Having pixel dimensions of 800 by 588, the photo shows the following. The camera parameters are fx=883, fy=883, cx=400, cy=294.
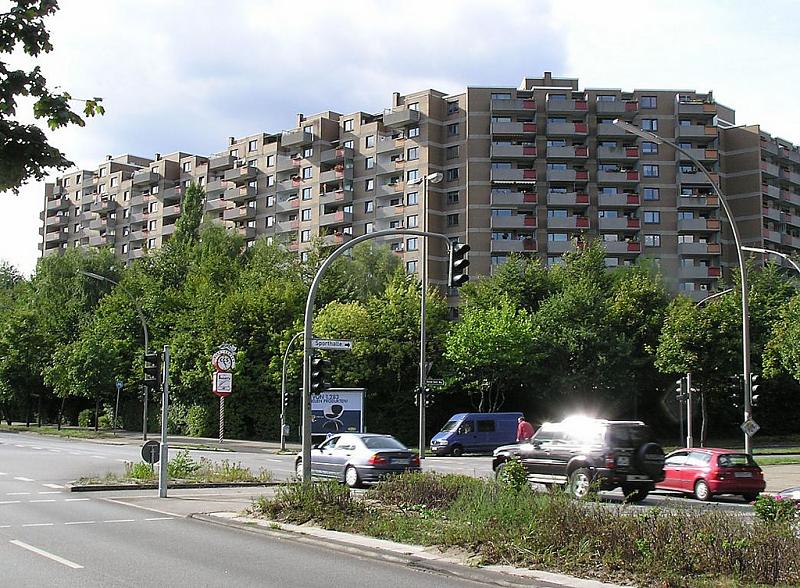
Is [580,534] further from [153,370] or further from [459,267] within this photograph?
[153,370]

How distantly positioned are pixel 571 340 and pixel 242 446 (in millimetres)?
19290

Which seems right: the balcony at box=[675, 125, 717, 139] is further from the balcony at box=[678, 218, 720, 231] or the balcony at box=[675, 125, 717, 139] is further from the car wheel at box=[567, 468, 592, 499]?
the car wheel at box=[567, 468, 592, 499]

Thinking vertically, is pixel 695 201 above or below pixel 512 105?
below

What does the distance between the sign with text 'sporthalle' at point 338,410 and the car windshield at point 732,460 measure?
21.9 meters

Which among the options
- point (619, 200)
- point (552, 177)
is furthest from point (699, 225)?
point (552, 177)

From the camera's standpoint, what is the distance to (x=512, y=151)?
83.3 meters

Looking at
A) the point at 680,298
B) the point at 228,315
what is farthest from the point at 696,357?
the point at 228,315

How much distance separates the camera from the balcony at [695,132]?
8619 centimetres

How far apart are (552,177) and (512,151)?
475cm

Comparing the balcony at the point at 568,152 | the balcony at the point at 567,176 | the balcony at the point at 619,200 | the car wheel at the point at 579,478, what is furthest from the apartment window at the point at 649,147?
the car wheel at the point at 579,478

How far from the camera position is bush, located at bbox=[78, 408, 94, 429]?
65562 millimetres

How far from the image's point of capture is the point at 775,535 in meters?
8.92

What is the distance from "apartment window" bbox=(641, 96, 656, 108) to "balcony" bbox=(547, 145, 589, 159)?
8.43 meters

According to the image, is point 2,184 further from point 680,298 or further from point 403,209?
point 403,209
